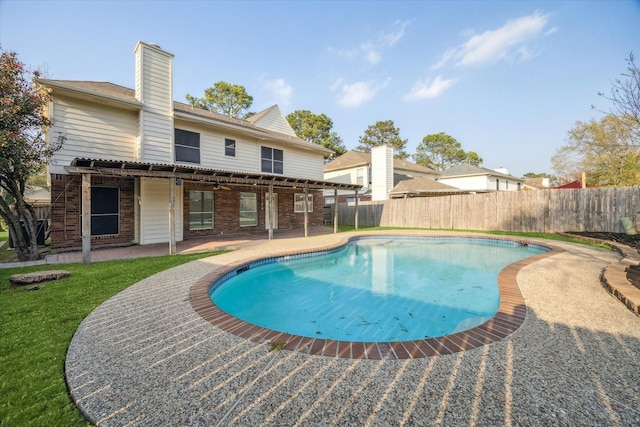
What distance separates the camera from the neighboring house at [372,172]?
23.0 metres

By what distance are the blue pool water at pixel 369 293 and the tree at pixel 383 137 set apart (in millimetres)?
31255

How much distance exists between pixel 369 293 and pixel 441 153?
45.4 metres

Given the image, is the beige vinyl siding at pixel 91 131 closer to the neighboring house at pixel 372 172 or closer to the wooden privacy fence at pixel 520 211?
the wooden privacy fence at pixel 520 211

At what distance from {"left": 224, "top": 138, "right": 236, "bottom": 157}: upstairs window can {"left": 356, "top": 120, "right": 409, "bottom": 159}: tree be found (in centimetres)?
2913

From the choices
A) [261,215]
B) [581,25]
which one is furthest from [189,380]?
[581,25]

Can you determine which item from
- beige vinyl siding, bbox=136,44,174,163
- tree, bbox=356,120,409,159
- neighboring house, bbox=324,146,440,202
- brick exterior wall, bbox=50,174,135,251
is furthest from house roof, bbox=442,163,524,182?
brick exterior wall, bbox=50,174,135,251

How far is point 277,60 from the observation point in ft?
51.8

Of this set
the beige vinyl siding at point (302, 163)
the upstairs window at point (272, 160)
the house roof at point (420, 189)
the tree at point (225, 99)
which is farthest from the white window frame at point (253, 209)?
the tree at point (225, 99)

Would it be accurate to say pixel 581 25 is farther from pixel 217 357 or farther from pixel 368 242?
pixel 217 357

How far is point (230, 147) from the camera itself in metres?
12.6

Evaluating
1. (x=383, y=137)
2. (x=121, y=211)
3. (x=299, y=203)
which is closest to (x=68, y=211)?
(x=121, y=211)

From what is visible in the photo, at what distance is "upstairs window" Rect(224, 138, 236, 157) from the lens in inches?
491

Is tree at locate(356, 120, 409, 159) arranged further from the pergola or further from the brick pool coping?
the brick pool coping

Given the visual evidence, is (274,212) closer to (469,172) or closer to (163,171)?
(163,171)
